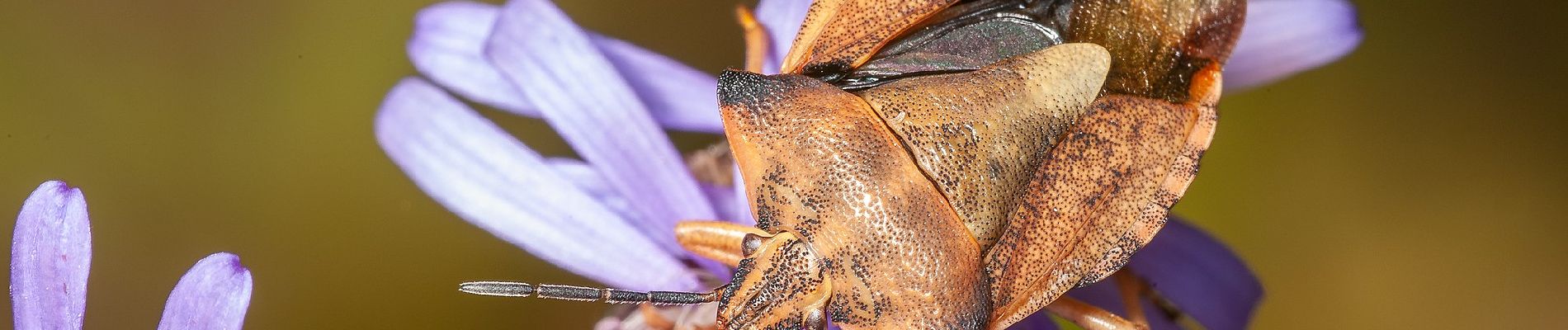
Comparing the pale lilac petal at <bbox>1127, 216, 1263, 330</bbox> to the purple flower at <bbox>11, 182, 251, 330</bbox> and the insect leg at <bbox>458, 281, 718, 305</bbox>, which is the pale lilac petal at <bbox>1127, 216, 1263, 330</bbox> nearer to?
the insect leg at <bbox>458, 281, 718, 305</bbox>

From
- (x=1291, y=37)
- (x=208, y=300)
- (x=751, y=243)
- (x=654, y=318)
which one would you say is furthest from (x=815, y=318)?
(x=1291, y=37)

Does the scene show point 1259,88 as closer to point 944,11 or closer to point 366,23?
point 944,11

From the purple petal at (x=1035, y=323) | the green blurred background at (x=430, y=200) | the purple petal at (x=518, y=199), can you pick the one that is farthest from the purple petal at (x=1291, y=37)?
the purple petal at (x=518, y=199)

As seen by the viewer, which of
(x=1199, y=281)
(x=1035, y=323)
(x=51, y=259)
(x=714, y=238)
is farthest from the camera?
(x=1199, y=281)

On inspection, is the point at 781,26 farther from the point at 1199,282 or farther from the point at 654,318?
the point at 1199,282

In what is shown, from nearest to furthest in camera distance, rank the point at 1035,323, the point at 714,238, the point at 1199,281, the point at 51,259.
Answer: the point at 51,259
the point at 714,238
the point at 1035,323
the point at 1199,281

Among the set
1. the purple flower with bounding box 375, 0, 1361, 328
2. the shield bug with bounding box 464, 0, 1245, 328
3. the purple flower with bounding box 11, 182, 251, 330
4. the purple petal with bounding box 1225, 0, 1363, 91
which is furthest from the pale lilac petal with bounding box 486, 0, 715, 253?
the purple petal with bounding box 1225, 0, 1363, 91

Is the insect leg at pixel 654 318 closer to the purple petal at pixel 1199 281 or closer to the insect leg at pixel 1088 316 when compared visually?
the insect leg at pixel 1088 316
